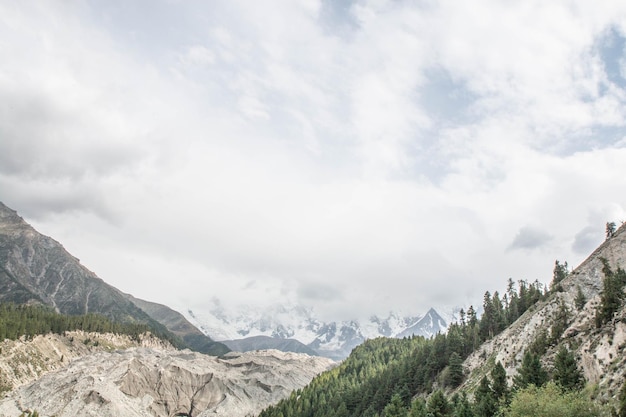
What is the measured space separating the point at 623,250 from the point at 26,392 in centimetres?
22871

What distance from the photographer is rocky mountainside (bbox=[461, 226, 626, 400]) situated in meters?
66.3

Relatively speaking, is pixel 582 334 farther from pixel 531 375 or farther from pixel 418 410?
pixel 418 410

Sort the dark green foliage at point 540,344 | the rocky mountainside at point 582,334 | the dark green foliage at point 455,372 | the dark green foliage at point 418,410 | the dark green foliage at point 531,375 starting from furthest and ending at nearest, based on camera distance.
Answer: the dark green foliage at point 455,372, the dark green foliage at point 540,344, the dark green foliage at point 418,410, the dark green foliage at point 531,375, the rocky mountainside at point 582,334

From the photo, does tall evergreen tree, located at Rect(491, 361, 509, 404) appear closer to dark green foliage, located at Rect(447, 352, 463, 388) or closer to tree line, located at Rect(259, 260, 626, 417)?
tree line, located at Rect(259, 260, 626, 417)

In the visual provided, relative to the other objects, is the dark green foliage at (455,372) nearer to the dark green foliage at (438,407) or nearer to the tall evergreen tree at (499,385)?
the dark green foliage at (438,407)

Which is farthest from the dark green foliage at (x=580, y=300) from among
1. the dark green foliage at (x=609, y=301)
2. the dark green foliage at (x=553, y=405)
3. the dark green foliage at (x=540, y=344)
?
the dark green foliage at (x=553, y=405)

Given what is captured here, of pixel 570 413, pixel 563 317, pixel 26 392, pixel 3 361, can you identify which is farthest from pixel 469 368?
pixel 3 361

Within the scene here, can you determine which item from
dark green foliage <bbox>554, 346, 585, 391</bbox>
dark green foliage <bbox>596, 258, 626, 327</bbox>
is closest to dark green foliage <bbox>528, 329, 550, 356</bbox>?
dark green foliage <bbox>596, 258, 626, 327</bbox>

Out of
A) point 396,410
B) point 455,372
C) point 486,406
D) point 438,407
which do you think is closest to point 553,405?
point 486,406

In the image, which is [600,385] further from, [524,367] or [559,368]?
[524,367]

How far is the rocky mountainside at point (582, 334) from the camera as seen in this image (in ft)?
218

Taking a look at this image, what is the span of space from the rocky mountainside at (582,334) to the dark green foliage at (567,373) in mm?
1465

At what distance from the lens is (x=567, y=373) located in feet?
226

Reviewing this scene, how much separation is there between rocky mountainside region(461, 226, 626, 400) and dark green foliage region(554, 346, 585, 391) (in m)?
1.47
